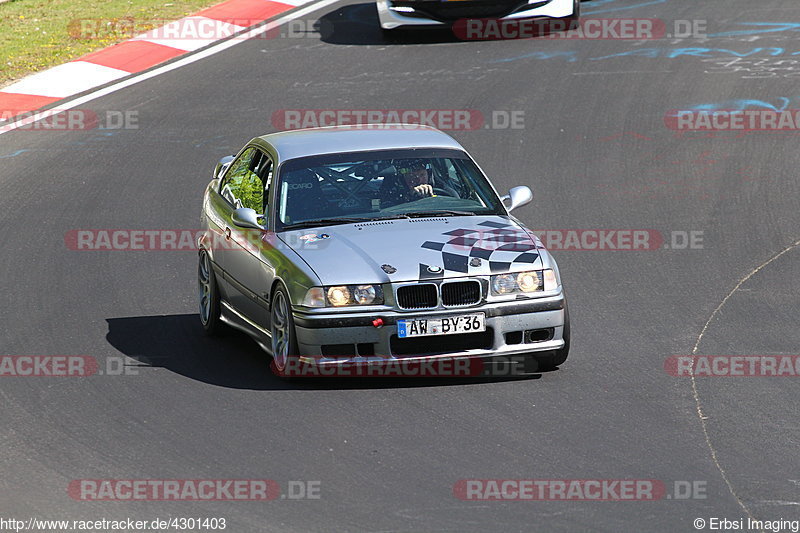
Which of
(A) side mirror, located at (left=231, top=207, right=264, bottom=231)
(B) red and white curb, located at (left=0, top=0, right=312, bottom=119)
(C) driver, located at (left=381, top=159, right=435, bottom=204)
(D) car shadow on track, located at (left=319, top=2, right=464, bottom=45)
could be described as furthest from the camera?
(D) car shadow on track, located at (left=319, top=2, right=464, bottom=45)

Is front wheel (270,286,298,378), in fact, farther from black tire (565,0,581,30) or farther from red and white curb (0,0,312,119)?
black tire (565,0,581,30)

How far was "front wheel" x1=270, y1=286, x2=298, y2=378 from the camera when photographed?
9.11 meters

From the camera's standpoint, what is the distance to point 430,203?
32.8ft

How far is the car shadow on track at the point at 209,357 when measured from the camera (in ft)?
30.2

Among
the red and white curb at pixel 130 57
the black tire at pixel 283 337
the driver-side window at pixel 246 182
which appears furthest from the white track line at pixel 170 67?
the black tire at pixel 283 337

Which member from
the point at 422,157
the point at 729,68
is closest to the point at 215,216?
the point at 422,157

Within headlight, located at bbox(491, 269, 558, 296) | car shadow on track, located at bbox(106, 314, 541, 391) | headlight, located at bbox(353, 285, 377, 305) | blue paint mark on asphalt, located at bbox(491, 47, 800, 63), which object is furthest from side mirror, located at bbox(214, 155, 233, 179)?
blue paint mark on asphalt, located at bbox(491, 47, 800, 63)

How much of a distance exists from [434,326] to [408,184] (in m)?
1.56

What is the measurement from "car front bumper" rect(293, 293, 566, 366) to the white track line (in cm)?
938

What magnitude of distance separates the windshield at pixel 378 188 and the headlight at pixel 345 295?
0.95 m

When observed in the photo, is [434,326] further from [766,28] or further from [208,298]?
[766,28]

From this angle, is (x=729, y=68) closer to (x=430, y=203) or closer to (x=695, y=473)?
(x=430, y=203)

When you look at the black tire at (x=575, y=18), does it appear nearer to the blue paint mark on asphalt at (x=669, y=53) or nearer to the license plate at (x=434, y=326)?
the blue paint mark on asphalt at (x=669, y=53)

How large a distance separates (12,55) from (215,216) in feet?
33.7
